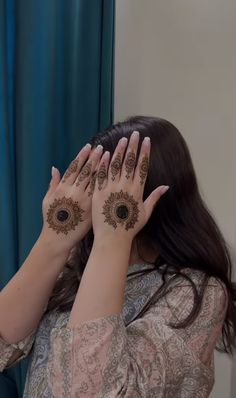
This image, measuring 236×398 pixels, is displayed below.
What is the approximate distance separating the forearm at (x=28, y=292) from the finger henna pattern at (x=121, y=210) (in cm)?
14

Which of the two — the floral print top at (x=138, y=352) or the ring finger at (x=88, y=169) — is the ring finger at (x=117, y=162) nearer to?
the ring finger at (x=88, y=169)

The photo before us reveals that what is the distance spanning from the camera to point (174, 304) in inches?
32.8

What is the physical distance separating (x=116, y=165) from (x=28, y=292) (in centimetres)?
29

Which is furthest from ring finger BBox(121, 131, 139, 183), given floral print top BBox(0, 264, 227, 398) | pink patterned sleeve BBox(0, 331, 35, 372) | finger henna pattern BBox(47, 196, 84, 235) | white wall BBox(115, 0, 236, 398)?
white wall BBox(115, 0, 236, 398)

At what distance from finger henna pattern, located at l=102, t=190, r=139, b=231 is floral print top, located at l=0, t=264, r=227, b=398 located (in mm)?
147

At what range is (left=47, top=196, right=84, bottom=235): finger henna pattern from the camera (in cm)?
85

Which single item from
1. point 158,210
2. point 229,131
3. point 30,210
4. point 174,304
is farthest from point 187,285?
point 229,131

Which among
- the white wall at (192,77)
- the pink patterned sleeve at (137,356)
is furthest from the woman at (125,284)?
the white wall at (192,77)

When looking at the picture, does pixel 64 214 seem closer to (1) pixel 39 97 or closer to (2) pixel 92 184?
(2) pixel 92 184

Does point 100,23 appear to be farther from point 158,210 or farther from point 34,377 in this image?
point 34,377

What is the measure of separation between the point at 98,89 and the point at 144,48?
243 millimetres

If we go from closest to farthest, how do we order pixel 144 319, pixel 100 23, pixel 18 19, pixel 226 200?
pixel 144 319, pixel 18 19, pixel 100 23, pixel 226 200

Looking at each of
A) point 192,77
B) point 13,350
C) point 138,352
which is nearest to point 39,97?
point 192,77

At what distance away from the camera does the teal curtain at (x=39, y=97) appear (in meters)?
1.30
